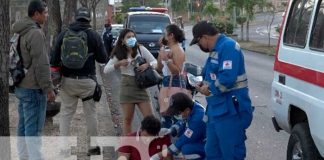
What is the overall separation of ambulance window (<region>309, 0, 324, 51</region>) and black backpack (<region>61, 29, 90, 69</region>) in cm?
251

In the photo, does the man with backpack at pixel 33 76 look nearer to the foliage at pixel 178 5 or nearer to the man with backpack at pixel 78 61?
the man with backpack at pixel 78 61

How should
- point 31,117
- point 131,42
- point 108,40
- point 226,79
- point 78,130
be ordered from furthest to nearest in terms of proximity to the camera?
point 108,40
point 78,130
point 131,42
point 31,117
point 226,79

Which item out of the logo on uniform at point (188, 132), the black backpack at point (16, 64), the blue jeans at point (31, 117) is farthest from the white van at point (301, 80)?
the black backpack at point (16, 64)

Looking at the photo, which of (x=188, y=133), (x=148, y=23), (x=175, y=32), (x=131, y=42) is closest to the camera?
(x=188, y=133)

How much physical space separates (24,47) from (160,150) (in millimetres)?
1729

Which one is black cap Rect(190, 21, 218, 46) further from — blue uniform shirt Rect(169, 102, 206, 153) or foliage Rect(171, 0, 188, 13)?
foliage Rect(171, 0, 188, 13)

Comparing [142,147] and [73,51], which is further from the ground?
[73,51]

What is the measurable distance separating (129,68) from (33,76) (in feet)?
5.05

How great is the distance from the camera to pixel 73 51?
635 cm

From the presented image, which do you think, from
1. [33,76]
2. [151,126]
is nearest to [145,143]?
[151,126]

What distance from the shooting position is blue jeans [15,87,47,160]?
19.7 feet

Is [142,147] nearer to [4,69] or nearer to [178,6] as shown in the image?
[4,69]

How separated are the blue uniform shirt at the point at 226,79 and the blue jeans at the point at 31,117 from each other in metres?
1.87

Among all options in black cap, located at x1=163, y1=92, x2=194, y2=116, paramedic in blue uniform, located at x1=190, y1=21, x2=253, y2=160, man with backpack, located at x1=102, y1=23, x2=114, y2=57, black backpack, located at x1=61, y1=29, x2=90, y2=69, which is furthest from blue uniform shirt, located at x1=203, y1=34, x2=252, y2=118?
man with backpack, located at x1=102, y1=23, x2=114, y2=57
